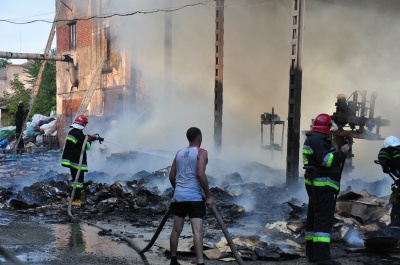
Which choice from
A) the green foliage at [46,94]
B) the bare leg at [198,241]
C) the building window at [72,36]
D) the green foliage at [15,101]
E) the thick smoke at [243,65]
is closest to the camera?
the bare leg at [198,241]

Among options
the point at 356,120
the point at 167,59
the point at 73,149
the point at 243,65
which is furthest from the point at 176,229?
the point at 243,65

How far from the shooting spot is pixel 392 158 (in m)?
5.77

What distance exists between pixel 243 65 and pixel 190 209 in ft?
51.5

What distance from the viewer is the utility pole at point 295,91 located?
374 inches

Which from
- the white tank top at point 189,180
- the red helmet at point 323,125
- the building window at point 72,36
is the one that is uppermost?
the building window at point 72,36

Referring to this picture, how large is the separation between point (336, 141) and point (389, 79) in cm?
578

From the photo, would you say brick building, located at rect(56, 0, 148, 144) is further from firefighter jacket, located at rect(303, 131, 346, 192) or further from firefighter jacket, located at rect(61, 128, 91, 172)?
firefighter jacket, located at rect(303, 131, 346, 192)

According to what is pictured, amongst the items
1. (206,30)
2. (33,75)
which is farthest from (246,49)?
(33,75)

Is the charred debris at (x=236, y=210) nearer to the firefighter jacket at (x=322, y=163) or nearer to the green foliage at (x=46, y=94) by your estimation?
the firefighter jacket at (x=322, y=163)

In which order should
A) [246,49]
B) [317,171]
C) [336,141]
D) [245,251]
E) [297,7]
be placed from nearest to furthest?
[317,171], [245,251], [297,7], [336,141], [246,49]

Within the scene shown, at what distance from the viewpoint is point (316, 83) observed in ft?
60.6

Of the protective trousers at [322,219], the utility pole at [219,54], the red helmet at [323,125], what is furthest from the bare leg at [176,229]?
the utility pole at [219,54]

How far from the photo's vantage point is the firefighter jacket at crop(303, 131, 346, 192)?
15.9 ft

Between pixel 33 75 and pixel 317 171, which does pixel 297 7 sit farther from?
A: pixel 33 75
